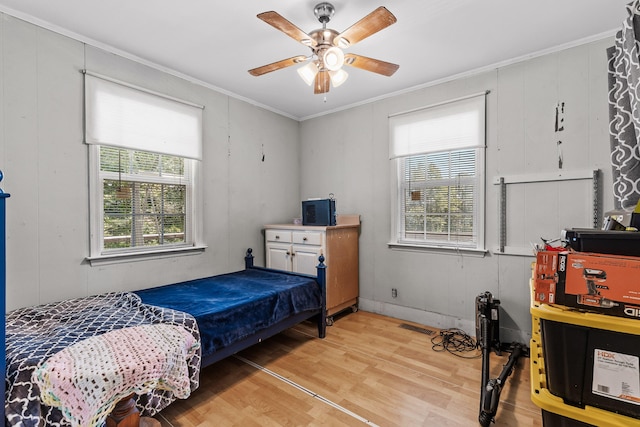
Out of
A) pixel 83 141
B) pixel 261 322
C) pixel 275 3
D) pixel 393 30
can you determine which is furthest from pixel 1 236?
pixel 393 30

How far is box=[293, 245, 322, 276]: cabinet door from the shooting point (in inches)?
129

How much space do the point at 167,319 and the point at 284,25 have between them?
1896 millimetres

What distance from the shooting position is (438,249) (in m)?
3.14

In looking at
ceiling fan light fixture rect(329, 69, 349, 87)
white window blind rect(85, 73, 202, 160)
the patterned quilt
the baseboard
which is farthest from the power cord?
white window blind rect(85, 73, 202, 160)

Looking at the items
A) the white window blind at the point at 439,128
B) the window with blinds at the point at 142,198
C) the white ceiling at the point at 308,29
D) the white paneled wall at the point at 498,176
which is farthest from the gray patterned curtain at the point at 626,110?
the window with blinds at the point at 142,198

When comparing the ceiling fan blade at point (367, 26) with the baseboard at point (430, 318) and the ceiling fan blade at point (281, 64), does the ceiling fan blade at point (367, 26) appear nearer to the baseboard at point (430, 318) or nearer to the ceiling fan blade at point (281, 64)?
the ceiling fan blade at point (281, 64)

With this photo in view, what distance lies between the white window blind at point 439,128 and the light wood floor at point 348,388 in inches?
75.2

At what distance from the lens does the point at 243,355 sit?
8.61 feet

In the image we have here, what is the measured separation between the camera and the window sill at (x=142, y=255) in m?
2.43

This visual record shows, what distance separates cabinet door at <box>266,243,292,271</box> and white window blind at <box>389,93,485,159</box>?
161 cm

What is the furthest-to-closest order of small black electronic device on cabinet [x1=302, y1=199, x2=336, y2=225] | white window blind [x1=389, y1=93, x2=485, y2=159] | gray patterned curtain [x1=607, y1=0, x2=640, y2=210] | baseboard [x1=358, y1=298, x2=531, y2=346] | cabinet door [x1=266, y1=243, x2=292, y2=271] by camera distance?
cabinet door [x1=266, y1=243, x2=292, y2=271]
small black electronic device on cabinet [x1=302, y1=199, x2=336, y2=225]
white window blind [x1=389, y1=93, x2=485, y2=159]
baseboard [x1=358, y1=298, x2=531, y2=346]
gray patterned curtain [x1=607, y1=0, x2=640, y2=210]

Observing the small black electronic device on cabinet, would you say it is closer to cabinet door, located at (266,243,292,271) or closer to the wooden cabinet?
the wooden cabinet

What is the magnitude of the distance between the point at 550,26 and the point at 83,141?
3.59 metres

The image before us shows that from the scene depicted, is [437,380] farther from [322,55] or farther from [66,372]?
[322,55]
